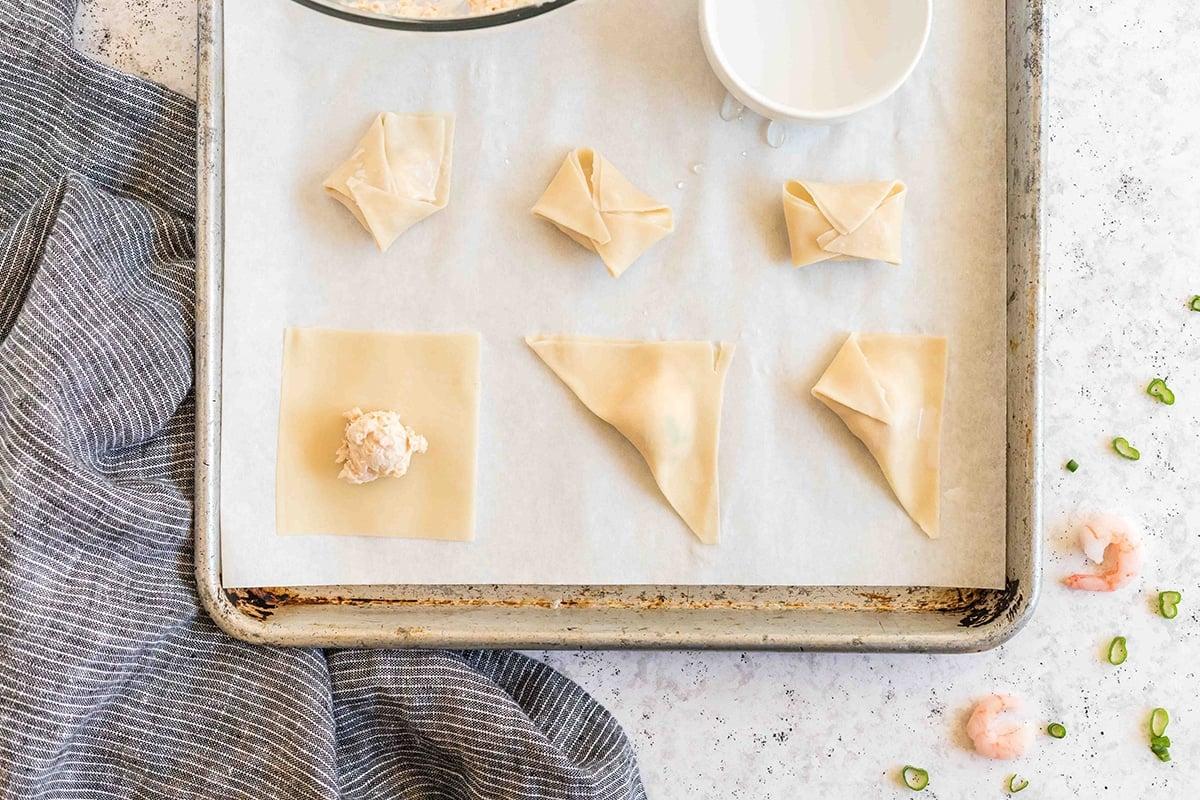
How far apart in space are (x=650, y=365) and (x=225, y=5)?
2.54ft

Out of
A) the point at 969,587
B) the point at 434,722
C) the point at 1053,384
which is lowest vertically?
the point at 434,722

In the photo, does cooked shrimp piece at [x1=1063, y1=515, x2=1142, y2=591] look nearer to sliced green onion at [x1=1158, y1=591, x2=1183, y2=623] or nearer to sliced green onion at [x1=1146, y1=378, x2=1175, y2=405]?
sliced green onion at [x1=1158, y1=591, x2=1183, y2=623]

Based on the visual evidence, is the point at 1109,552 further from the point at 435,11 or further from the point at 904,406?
the point at 435,11

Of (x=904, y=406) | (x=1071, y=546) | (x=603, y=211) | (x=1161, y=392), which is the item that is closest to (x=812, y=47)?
(x=603, y=211)

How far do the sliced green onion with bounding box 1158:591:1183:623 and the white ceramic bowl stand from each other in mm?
872

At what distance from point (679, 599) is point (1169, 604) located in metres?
0.75

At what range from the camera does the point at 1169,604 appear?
147 centimetres

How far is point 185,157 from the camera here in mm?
1426

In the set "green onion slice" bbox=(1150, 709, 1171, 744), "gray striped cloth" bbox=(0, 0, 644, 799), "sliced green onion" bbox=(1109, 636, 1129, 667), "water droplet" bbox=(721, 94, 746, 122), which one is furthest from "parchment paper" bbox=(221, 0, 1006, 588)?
"green onion slice" bbox=(1150, 709, 1171, 744)

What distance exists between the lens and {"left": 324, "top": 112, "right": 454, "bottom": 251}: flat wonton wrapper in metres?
1.35

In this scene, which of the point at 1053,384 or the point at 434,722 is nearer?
the point at 434,722

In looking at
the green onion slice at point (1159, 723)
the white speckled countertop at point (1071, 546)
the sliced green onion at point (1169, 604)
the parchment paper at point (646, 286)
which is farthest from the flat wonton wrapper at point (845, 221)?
the green onion slice at point (1159, 723)

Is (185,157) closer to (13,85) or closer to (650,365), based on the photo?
(13,85)

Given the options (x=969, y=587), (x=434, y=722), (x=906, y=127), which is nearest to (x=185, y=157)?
(x=434, y=722)
